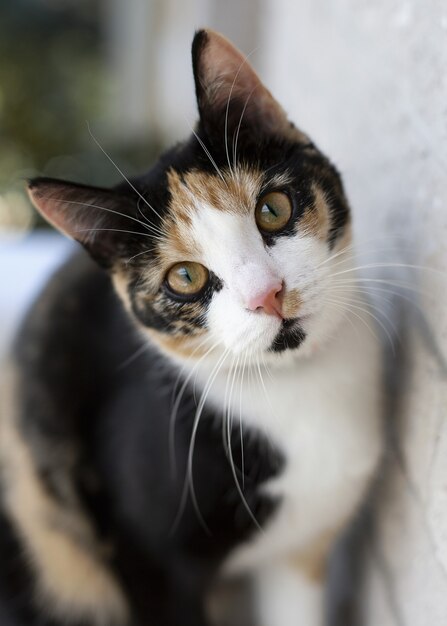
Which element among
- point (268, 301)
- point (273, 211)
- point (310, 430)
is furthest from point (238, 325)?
point (310, 430)

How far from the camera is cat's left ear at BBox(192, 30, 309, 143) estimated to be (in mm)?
786

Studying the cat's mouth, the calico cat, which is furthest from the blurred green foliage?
the cat's mouth

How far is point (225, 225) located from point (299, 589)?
669 millimetres

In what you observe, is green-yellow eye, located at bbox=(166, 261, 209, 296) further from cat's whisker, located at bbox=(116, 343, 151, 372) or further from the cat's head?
cat's whisker, located at bbox=(116, 343, 151, 372)

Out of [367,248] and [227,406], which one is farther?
[367,248]

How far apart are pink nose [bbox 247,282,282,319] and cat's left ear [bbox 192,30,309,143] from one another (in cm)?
22

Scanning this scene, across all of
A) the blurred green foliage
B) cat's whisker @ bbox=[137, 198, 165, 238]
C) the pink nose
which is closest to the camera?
the pink nose

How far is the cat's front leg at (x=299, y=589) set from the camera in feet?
3.61

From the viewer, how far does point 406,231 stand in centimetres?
93

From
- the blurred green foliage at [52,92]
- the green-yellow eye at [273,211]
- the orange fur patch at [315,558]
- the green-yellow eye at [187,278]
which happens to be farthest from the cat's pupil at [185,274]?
the blurred green foliage at [52,92]

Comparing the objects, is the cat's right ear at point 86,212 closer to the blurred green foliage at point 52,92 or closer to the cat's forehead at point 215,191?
the cat's forehead at point 215,191

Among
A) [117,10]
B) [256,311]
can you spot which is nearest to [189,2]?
[117,10]

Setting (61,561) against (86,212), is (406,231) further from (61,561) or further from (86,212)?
(61,561)

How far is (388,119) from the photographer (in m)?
0.97
